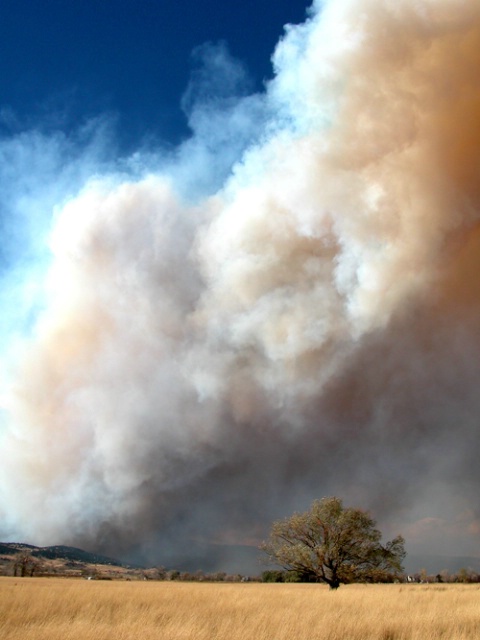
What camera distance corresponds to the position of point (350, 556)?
1646 inches

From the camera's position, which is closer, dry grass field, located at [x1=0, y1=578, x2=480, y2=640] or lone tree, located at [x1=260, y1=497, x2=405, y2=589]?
dry grass field, located at [x1=0, y1=578, x2=480, y2=640]

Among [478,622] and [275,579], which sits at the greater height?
[478,622]

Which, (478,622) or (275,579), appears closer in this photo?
(478,622)

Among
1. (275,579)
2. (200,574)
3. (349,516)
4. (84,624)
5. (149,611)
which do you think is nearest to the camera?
(84,624)

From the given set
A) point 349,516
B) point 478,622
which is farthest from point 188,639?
point 349,516

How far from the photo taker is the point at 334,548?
41344 millimetres

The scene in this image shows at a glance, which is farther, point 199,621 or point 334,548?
point 334,548

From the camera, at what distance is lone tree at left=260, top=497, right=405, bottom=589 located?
41.5 m

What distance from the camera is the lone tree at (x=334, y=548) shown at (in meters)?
41.5

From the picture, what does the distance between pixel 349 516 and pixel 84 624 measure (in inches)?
1314

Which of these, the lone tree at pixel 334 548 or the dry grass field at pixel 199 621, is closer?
the dry grass field at pixel 199 621

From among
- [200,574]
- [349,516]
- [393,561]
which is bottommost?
[200,574]

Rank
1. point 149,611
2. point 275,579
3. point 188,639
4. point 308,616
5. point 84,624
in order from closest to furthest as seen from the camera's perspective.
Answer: point 188,639
point 84,624
point 308,616
point 149,611
point 275,579

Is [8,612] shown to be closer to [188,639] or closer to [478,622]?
[188,639]
